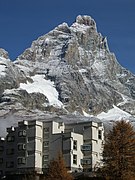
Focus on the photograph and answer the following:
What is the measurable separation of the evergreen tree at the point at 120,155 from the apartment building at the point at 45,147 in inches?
1453

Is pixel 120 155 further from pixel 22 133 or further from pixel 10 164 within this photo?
pixel 10 164

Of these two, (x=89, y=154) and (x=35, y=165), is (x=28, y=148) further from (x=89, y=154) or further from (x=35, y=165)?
(x=89, y=154)

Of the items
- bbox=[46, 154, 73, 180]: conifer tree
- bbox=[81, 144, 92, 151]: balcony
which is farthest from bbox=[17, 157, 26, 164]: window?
bbox=[46, 154, 73, 180]: conifer tree

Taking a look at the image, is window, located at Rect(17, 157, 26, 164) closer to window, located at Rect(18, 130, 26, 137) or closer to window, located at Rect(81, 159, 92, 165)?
window, located at Rect(18, 130, 26, 137)

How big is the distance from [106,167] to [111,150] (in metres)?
2.76

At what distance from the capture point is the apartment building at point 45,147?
397 feet

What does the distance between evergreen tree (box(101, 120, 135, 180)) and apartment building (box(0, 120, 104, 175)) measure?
36.9m

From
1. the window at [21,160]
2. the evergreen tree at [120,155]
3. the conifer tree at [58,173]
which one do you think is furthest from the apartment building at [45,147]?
the evergreen tree at [120,155]

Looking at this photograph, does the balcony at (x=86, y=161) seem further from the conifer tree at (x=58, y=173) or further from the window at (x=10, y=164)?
the conifer tree at (x=58, y=173)

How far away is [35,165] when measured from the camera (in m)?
121

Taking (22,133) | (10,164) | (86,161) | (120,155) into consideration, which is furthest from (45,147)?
(120,155)

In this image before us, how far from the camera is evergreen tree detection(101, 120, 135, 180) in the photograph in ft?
261

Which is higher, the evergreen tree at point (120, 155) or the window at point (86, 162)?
the window at point (86, 162)

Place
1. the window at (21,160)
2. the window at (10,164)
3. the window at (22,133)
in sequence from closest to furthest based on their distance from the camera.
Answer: the window at (21,160) → the window at (22,133) → the window at (10,164)
